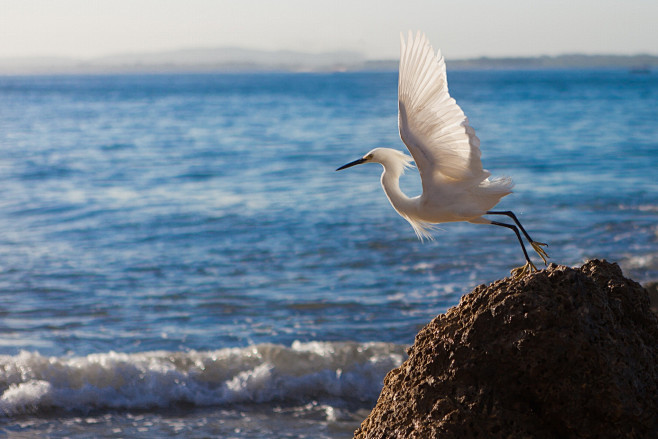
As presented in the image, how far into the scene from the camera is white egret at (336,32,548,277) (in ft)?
11.3

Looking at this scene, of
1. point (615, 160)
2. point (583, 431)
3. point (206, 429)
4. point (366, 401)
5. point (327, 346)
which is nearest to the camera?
point (583, 431)

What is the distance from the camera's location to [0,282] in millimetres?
9602

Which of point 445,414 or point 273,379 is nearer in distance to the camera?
point 445,414

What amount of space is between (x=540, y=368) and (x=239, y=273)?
7.42m

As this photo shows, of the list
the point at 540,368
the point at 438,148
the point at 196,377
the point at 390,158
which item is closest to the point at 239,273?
the point at 196,377

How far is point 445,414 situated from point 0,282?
8168 millimetres

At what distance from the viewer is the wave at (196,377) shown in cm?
632

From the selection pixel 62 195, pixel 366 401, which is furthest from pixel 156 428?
pixel 62 195

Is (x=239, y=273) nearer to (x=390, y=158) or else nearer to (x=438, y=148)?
(x=390, y=158)

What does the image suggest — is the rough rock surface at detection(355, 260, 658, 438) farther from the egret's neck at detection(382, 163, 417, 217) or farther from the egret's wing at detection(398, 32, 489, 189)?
the egret's neck at detection(382, 163, 417, 217)

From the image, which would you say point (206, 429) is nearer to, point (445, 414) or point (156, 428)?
point (156, 428)

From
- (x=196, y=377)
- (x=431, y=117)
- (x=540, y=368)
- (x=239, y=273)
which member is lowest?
(x=196, y=377)

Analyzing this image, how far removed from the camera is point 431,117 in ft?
11.5

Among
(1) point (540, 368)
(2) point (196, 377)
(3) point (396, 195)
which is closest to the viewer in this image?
(1) point (540, 368)
